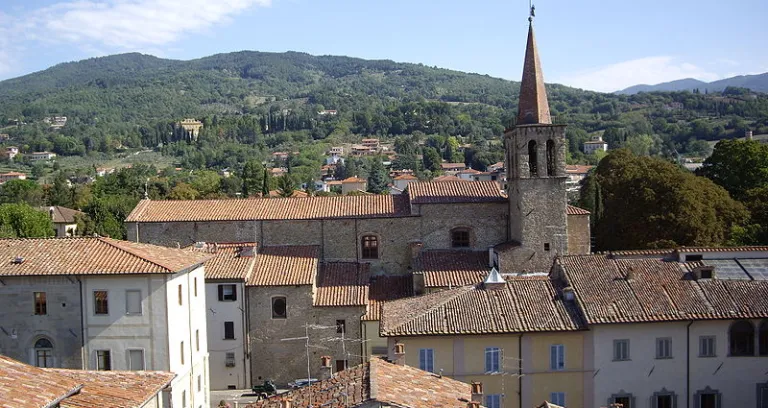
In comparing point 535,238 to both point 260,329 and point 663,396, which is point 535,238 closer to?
point 663,396

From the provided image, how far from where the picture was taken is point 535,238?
35.5 m

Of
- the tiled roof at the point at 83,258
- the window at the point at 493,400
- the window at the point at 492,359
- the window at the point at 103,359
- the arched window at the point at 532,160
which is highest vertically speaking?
the arched window at the point at 532,160

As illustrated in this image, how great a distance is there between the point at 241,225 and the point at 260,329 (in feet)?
19.4

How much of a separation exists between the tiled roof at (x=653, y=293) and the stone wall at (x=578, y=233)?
28.9 ft

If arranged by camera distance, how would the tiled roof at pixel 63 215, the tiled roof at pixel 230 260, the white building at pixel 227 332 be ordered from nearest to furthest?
the tiled roof at pixel 230 260 < the white building at pixel 227 332 < the tiled roof at pixel 63 215

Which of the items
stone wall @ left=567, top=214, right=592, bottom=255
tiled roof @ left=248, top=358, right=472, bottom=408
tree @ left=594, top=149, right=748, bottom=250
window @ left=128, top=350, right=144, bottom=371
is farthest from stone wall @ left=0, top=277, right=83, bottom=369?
tree @ left=594, top=149, right=748, bottom=250

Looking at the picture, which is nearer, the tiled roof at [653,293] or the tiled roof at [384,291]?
the tiled roof at [653,293]

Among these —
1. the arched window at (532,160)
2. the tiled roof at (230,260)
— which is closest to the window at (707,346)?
the arched window at (532,160)

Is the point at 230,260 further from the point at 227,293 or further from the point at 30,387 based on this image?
the point at 30,387

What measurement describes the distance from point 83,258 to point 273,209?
13679mm

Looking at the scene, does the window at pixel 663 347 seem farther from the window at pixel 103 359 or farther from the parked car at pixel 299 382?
the window at pixel 103 359

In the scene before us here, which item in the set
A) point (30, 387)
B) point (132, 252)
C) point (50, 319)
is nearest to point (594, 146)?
point (132, 252)

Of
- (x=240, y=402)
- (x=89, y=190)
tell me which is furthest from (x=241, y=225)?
(x=89, y=190)

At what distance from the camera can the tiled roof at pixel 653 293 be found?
25.7 meters
